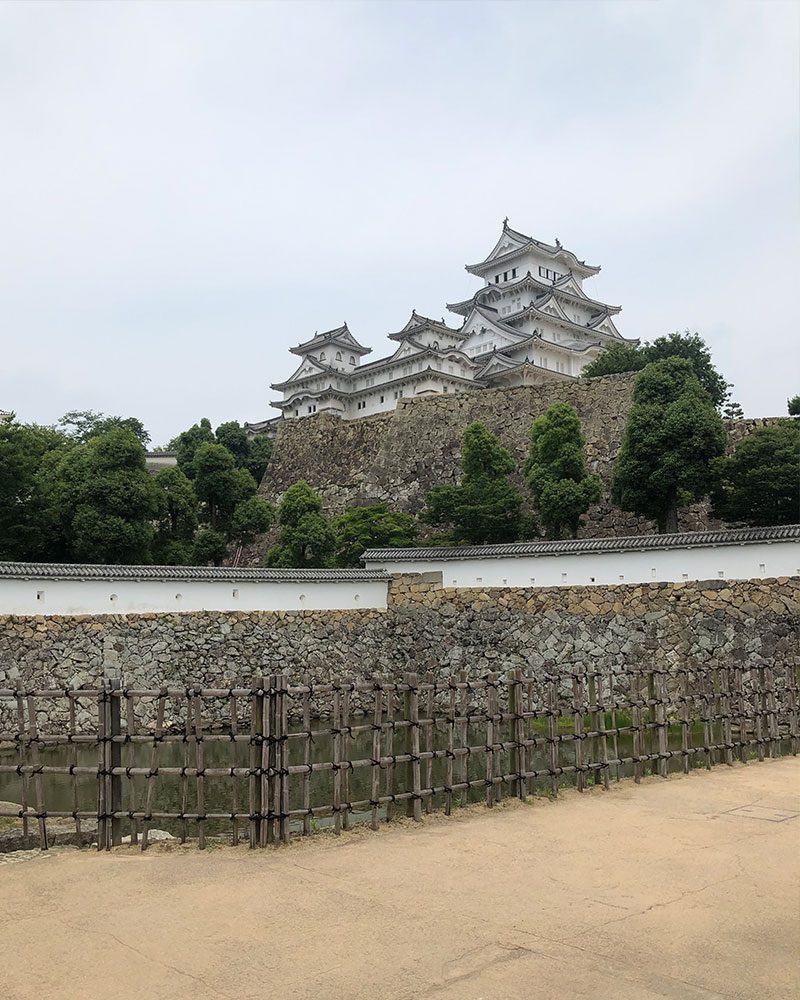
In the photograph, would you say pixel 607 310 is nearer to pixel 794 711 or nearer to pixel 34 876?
pixel 794 711

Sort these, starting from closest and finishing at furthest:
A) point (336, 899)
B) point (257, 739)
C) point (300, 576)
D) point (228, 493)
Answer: point (336, 899) < point (257, 739) < point (300, 576) < point (228, 493)

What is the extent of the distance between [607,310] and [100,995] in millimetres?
38828

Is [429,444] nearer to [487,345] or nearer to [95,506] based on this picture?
[487,345]

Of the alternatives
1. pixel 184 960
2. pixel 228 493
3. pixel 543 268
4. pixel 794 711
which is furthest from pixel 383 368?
pixel 184 960

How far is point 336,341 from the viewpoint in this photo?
132 feet

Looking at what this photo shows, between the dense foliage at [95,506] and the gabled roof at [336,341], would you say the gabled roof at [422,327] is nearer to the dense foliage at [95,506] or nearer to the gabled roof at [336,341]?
the gabled roof at [336,341]

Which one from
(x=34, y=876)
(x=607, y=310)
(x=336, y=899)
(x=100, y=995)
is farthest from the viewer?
(x=607, y=310)

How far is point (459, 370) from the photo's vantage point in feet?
118

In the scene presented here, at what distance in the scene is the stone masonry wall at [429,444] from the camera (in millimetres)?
27514

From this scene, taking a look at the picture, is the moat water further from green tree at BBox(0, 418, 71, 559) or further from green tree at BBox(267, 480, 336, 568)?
green tree at BBox(267, 480, 336, 568)

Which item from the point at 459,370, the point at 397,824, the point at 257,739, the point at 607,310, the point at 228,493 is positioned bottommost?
the point at 397,824

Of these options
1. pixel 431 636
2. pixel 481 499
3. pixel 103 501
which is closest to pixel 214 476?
pixel 103 501

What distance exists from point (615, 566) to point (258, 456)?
24.9 metres

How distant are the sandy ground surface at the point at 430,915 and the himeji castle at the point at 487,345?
29437 mm
